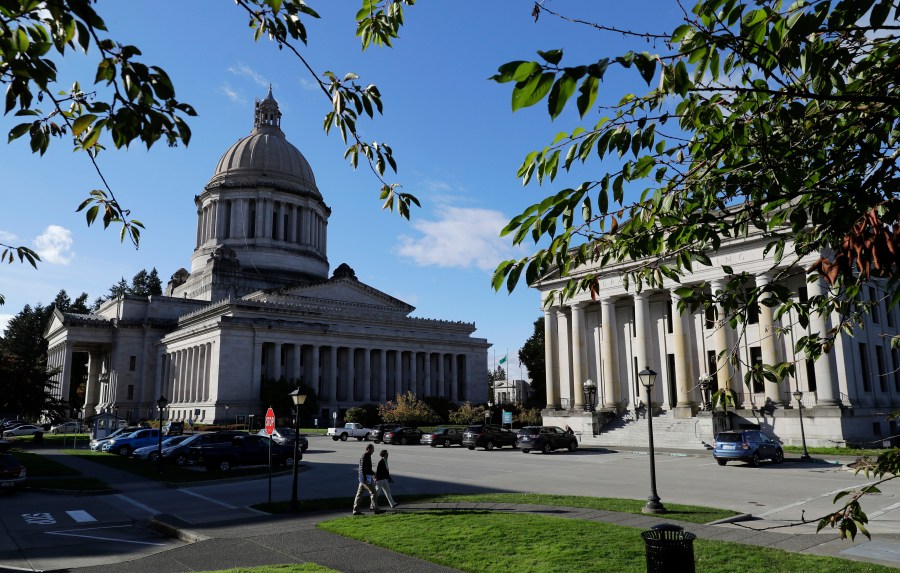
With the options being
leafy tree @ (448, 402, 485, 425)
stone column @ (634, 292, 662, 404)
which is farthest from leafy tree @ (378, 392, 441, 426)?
stone column @ (634, 292, 662, 404)

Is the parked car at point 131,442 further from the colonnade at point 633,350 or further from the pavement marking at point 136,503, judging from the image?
the colonnade at point 633,350

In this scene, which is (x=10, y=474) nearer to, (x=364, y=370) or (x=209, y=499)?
(x=209, y=499)

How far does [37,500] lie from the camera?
70.3 ft

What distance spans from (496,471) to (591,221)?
76.7 feet

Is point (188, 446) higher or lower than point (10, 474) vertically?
higher

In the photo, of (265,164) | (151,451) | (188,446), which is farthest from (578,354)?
(265,164)

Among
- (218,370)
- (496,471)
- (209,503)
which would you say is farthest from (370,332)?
(209,503)

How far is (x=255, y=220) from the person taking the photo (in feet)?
340

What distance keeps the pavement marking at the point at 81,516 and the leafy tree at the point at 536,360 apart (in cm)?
7118

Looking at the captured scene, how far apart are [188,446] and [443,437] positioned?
64.0 feet

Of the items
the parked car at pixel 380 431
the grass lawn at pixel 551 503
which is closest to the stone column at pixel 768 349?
the grass lawn at pixel 551 503

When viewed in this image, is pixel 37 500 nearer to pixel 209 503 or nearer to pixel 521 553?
pixel 209 503

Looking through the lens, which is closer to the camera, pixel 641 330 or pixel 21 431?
pixel 641 330

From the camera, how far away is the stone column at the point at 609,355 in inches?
1852
